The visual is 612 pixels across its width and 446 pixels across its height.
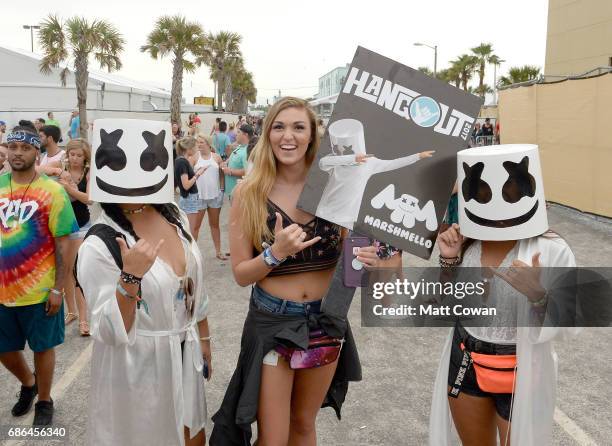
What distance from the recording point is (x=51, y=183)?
136 inches

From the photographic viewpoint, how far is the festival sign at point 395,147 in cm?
208

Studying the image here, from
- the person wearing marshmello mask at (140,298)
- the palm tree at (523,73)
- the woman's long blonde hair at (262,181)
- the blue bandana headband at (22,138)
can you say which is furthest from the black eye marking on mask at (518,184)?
the palm tree at (523,73)

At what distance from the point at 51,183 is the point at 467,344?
2794mm

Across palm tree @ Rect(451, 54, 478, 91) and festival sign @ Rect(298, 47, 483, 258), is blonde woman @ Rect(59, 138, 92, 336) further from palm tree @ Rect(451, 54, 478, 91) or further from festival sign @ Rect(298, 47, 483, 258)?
Answer: palm tree @ Rect(451, 54, 478, 91)

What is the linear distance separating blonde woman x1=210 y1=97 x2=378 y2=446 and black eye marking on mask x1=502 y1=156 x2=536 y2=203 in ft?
2.54

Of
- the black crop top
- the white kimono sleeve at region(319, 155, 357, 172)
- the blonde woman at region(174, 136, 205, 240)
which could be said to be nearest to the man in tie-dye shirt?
the black crop top

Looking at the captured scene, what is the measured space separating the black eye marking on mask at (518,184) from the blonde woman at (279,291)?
0.78 meters

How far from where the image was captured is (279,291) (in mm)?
2326

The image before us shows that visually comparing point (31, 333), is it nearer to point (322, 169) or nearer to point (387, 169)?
point (322, 169)

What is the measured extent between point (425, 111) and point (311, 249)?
2.51 ft

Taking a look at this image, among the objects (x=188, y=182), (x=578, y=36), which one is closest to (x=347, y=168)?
(x=188, y=182)

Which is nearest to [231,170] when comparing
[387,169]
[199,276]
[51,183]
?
[51,183]

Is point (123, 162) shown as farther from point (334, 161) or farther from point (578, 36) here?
point (578, 36)

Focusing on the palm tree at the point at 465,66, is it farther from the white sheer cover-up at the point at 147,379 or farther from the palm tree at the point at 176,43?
the white sheer cover-up at the point at 147,379
